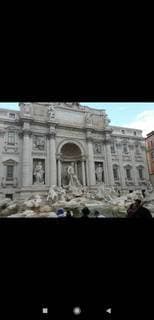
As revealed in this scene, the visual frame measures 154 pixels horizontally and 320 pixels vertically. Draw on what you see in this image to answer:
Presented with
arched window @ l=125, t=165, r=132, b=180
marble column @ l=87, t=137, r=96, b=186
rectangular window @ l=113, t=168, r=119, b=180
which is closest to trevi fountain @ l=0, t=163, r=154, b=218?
marble column @ l=87, t=137, r=96, b=186

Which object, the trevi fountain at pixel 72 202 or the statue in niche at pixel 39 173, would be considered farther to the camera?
the statue in niche at pixel 39 173

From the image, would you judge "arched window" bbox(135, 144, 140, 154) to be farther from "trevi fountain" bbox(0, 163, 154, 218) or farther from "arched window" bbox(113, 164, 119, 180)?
"trevi fountain" bbox(0, 163, 154, 218)

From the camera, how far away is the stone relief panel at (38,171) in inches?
600

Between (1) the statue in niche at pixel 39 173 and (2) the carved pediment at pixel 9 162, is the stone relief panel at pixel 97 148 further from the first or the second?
(2) the carved pediment at pixel 9 162

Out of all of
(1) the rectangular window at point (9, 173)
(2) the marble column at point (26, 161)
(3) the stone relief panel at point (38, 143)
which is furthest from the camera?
(3) the stone relief panel at point (38, 143)

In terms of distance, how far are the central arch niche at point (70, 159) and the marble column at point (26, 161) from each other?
3.28 meters

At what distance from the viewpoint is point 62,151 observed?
18.0 m

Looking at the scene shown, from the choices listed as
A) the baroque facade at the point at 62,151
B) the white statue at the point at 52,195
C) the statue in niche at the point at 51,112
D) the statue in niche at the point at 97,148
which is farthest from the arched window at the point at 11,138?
the statue in niche at the point at 97,148

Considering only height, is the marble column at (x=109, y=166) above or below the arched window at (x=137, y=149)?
below
